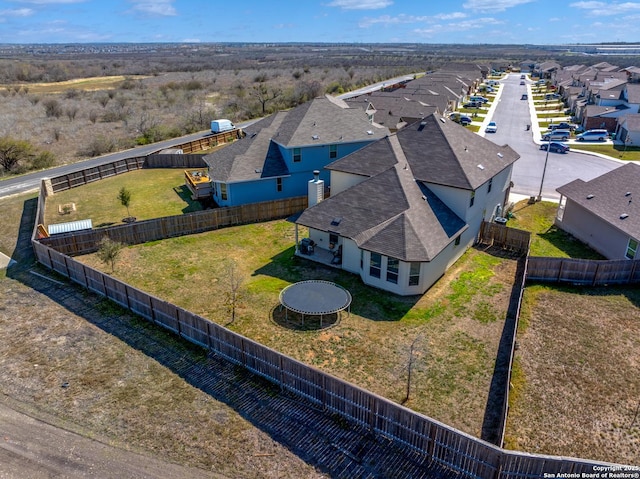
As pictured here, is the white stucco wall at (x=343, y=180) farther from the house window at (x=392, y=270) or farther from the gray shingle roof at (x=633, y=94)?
the gray shingle roof at (x=633, y=94)

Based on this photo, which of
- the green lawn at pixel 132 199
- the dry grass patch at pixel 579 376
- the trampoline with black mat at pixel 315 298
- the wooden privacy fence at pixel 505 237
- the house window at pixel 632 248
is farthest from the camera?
the green lawn at pixel 132 199


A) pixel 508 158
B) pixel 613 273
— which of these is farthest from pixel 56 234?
pixel 613 273

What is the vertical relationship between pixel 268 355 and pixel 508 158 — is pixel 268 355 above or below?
below

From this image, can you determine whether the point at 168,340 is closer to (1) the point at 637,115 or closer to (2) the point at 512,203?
(2) the point at 512,203

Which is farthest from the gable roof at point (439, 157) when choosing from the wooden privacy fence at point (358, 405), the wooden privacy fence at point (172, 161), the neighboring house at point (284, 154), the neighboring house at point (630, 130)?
the neighboring house at point (630, 130)

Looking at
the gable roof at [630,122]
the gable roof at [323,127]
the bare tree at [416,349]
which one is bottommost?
the bare tree at [416,349]

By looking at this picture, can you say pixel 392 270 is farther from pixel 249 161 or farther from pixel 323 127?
pixel 323 127

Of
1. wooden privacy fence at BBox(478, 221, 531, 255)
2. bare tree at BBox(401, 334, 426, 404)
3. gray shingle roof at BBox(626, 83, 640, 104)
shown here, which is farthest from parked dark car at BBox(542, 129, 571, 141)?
bare tree at BBox(401, 334, 426, 404)
